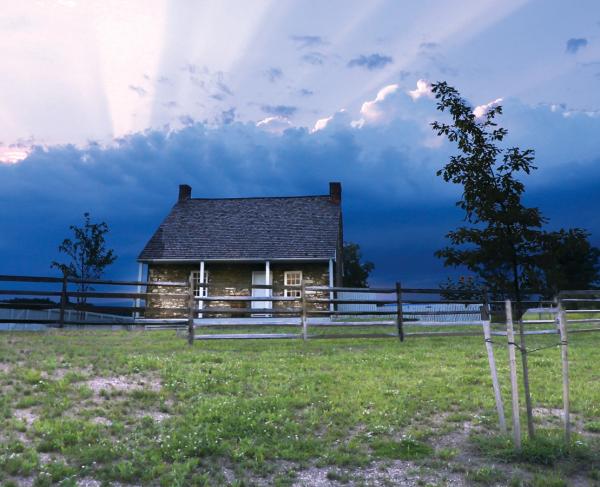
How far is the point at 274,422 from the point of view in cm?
777

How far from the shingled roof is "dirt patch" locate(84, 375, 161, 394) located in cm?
1810

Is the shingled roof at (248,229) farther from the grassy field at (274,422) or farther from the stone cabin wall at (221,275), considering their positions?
the grassy field at (274,422)

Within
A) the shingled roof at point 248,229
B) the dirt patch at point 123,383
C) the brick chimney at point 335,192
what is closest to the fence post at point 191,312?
the dirt patch at point 123,383

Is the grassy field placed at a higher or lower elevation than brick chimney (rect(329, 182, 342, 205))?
lower

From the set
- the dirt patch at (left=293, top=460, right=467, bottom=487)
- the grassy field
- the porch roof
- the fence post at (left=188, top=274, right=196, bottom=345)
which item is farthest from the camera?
the porch roof

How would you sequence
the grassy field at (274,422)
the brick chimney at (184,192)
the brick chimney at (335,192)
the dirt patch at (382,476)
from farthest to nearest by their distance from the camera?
1. the brick chimney at (184,192)
2. the brick chimney at (335,192)
3. the grassy field at (274,422)
4. the dirt patch at (382,476)

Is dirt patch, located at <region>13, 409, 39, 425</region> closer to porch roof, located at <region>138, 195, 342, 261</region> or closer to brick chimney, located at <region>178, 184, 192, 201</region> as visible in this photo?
porch roof, located at <region>138, 195, 342, 261</region>

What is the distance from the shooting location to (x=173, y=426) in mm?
7508

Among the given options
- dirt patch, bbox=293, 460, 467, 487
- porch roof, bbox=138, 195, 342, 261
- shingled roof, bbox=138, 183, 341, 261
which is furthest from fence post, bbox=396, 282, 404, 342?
shingled roof, bbox=138, 183, 341, 261

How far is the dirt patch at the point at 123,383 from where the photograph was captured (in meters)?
9.21

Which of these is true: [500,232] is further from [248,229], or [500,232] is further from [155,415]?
[248,229]

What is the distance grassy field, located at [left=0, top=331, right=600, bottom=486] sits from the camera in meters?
6.28

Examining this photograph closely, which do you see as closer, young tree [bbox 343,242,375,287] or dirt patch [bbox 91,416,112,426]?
dirt patch [bbox 91,416,112,426]

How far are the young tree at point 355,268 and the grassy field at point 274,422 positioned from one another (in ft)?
105
